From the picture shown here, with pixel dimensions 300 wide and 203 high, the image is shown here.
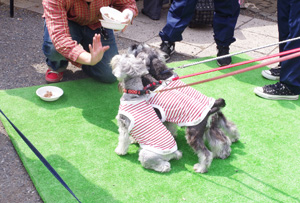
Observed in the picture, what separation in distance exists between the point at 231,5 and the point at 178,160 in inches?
103

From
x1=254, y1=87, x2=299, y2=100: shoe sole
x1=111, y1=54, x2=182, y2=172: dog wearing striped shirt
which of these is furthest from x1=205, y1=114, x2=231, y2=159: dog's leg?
x1=254, y1=87, x2=299, y2=100: shoe sole

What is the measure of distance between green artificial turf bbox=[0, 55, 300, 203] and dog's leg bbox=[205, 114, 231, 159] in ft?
0.36

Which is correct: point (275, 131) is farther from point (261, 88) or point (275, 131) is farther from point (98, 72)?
point (98, 72)

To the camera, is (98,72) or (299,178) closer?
(299,178)

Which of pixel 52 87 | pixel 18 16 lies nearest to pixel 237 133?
pixel 52 87

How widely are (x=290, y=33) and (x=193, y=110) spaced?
6.07 feet

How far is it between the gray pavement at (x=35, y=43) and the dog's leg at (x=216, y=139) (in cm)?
154

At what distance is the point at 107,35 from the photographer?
402cm

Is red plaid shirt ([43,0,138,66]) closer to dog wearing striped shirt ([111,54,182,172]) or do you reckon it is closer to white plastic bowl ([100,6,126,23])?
white plastic bowl ([100,6,126,23])

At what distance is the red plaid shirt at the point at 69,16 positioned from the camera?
3.11 m

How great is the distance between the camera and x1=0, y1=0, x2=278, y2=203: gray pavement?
280 centimetres

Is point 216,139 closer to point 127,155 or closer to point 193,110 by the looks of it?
point 193,110

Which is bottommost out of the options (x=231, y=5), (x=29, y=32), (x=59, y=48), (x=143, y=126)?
(x=29, y=32)

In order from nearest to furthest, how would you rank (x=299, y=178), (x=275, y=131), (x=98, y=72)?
(x=299, y=178) → (x=275, y=131) → (x=98, y=72)
